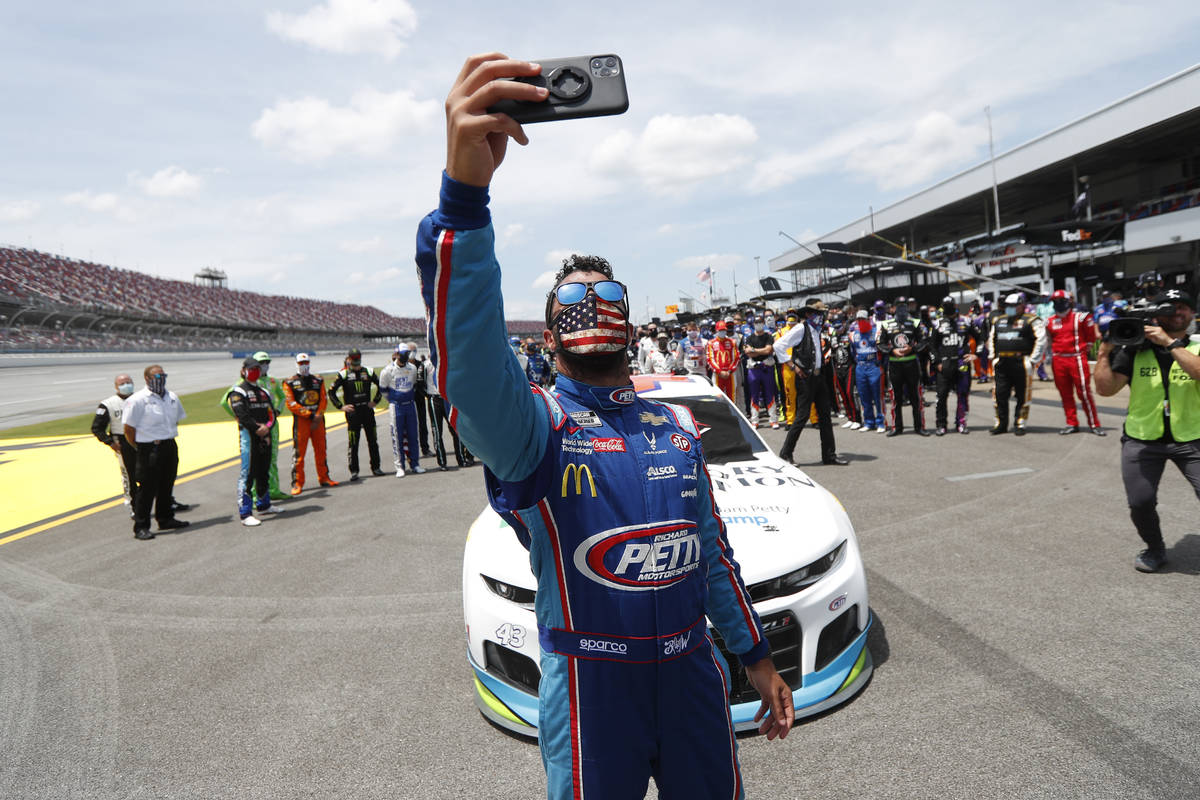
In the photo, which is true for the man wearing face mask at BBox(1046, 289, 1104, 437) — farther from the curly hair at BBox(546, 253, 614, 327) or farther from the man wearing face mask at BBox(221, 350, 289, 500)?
the man wearing face mask at BBox(221, 350, 289, 500)

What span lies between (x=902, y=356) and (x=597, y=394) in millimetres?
9240

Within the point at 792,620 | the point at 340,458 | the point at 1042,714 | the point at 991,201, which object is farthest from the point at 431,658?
the point at 991,201

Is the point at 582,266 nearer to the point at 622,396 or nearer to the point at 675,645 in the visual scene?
the point at 622,396

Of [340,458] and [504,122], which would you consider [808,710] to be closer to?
[504,122]

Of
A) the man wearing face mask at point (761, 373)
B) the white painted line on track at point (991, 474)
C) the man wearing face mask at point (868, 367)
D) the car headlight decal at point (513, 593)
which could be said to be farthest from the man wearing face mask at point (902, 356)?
the car headlight decal at point (513, 593)

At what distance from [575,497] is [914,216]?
42.8 meters

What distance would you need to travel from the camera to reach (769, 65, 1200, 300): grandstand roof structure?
22.3 meters

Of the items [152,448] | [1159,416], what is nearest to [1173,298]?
[1159,416]

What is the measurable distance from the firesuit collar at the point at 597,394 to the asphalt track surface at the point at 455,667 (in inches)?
70.9

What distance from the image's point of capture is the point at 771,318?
1700 centimetres

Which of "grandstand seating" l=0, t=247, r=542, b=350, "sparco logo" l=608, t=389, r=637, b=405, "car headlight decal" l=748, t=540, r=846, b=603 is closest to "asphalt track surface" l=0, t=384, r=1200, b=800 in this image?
"car headlight decal" l=748, t=540, r=846, b=603

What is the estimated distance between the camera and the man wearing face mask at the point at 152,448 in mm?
6891

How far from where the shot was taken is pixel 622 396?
1493mm

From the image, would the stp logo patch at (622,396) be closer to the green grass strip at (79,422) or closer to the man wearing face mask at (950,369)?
the man wearing face mask at (950,369)
